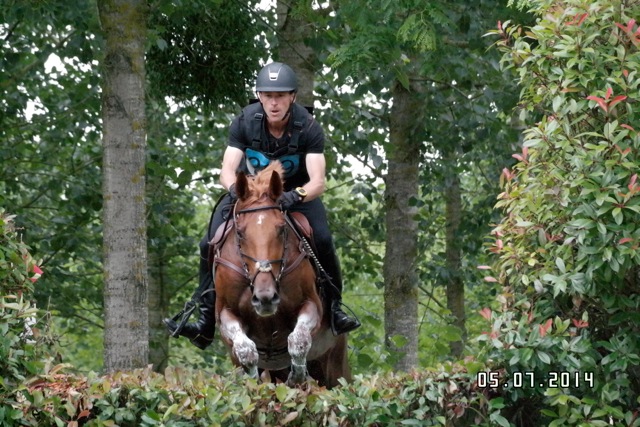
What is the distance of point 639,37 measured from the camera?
7574 millimetres

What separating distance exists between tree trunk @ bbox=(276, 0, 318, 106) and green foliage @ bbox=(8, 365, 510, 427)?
6.98 metres

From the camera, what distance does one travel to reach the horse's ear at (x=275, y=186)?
9453 mm

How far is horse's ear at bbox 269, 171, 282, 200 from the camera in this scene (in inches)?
372

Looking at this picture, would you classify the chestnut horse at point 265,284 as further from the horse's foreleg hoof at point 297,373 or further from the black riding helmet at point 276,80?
the black riding helmet at point 276,80

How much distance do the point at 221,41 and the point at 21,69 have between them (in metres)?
6.31

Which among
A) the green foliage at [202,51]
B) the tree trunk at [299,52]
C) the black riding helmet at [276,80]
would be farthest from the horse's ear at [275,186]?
the tree trunk at [299,52]

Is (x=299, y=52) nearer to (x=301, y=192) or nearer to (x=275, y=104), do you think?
(x=275, y=104)

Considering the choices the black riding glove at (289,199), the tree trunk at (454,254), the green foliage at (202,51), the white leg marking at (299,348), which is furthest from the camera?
the tree trunk at (454,254)

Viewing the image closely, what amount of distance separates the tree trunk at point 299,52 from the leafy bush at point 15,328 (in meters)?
6.83

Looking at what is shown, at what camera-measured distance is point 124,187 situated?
36.2ft

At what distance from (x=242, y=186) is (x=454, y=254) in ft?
35.0

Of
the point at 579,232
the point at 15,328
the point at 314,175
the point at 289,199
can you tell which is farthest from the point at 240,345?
the point at 579,232

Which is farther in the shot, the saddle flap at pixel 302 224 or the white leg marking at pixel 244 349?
the saddle flap at pixel 302 224

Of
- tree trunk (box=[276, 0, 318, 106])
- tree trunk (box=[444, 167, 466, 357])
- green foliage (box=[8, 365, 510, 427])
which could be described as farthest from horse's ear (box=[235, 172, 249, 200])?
tree trunk (box=[444, 167, 466, 357])
